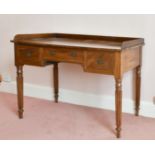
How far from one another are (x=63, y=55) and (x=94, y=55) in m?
0.31

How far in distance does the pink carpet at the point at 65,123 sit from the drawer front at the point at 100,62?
59 cm

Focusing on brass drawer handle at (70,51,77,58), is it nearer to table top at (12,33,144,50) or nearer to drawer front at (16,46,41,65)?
table top at (12,33,144,50)

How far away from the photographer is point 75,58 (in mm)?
2621

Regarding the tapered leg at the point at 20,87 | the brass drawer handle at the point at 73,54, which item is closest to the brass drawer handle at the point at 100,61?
the brass drawer handle at the point at 73,54

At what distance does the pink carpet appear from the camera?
8.73 ft

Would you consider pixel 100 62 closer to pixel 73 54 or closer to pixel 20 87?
pixel 73 54

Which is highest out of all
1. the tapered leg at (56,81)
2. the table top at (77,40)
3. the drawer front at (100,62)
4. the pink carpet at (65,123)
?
the table top at (77,40)

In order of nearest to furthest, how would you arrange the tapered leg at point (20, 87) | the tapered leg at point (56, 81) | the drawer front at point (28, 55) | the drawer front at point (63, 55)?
the drawer front at point (63, 55)
the drawer front at point (28, 55)
the tapered leg at point (20, 87)
the tapered leg at point (56, 81)

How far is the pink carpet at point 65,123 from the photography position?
105 inches

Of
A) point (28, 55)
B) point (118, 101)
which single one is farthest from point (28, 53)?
point (118, 101)

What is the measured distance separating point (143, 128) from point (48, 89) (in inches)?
53.9

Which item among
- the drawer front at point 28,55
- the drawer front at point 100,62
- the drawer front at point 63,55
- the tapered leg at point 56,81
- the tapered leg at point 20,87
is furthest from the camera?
the tapered leg at point 56,81

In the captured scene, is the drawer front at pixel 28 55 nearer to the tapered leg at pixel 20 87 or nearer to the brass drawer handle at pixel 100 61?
the tapered leg at pixel 20 87

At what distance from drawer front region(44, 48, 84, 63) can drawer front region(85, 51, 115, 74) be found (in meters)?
0.07
